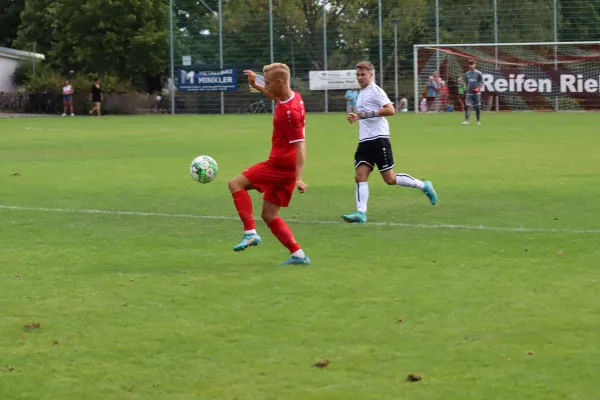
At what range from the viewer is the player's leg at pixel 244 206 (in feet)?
32.7

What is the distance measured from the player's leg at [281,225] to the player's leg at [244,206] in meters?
0.24

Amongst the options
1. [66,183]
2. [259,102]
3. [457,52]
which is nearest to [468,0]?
[457,52]

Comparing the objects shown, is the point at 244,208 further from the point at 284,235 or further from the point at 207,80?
the point at 207,80

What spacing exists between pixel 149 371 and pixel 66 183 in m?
11.4

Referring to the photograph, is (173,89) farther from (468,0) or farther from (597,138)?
(597,138)

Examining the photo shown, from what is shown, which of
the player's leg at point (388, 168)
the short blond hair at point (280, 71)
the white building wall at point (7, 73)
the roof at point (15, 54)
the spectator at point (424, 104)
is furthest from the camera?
the white building wall at point (7, 73)

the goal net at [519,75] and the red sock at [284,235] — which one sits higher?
the goal net at [519,75]

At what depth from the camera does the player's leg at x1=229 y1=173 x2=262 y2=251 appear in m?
9.96

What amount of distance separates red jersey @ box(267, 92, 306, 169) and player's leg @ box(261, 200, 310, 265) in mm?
267

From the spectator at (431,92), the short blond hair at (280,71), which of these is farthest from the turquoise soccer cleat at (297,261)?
the spectator at (431,92)

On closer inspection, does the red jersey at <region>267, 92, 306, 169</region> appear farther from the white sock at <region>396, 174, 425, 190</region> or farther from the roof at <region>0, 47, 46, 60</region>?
the roof at <region>0, 47, 46, 60</region>

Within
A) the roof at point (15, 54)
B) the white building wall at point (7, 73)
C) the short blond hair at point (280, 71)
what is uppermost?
the roof at point (15, 54)

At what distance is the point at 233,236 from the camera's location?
11.4m

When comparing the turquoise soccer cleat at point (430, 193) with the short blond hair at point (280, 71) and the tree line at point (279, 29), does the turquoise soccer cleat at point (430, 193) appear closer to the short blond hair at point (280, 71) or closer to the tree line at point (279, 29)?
the short blond hair at point (280, 71)
